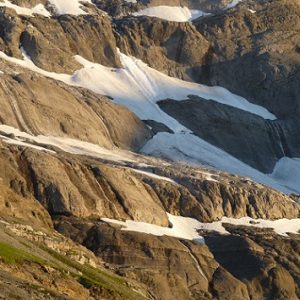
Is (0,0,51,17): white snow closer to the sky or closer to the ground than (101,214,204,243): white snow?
closer to the sky

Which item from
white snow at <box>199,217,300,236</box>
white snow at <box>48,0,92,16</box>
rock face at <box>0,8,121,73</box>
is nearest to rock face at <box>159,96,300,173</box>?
rock face at <box>0,8,121,73</box>

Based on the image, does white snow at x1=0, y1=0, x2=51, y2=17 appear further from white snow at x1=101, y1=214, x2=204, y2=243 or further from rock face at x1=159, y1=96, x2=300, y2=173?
white snow at x1=101, y1=214, x2=204, y2=243

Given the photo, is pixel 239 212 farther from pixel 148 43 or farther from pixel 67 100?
pixel 148 43

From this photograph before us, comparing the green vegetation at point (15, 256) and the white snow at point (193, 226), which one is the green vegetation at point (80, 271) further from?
the white snow at point (193, 226)

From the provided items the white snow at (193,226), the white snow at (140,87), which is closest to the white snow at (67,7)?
the white snow at (140,87)

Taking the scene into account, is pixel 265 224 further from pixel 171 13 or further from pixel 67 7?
pixel 171 13

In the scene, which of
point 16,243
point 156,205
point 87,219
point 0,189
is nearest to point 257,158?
point 156,205

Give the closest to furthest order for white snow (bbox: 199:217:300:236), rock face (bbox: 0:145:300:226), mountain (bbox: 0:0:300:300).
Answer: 1. mountain (bbox: 0:0:300:300)
2. rock face (bbox: 0:145:300:226)
3. white snow (bbox: 199:217:300:236)
